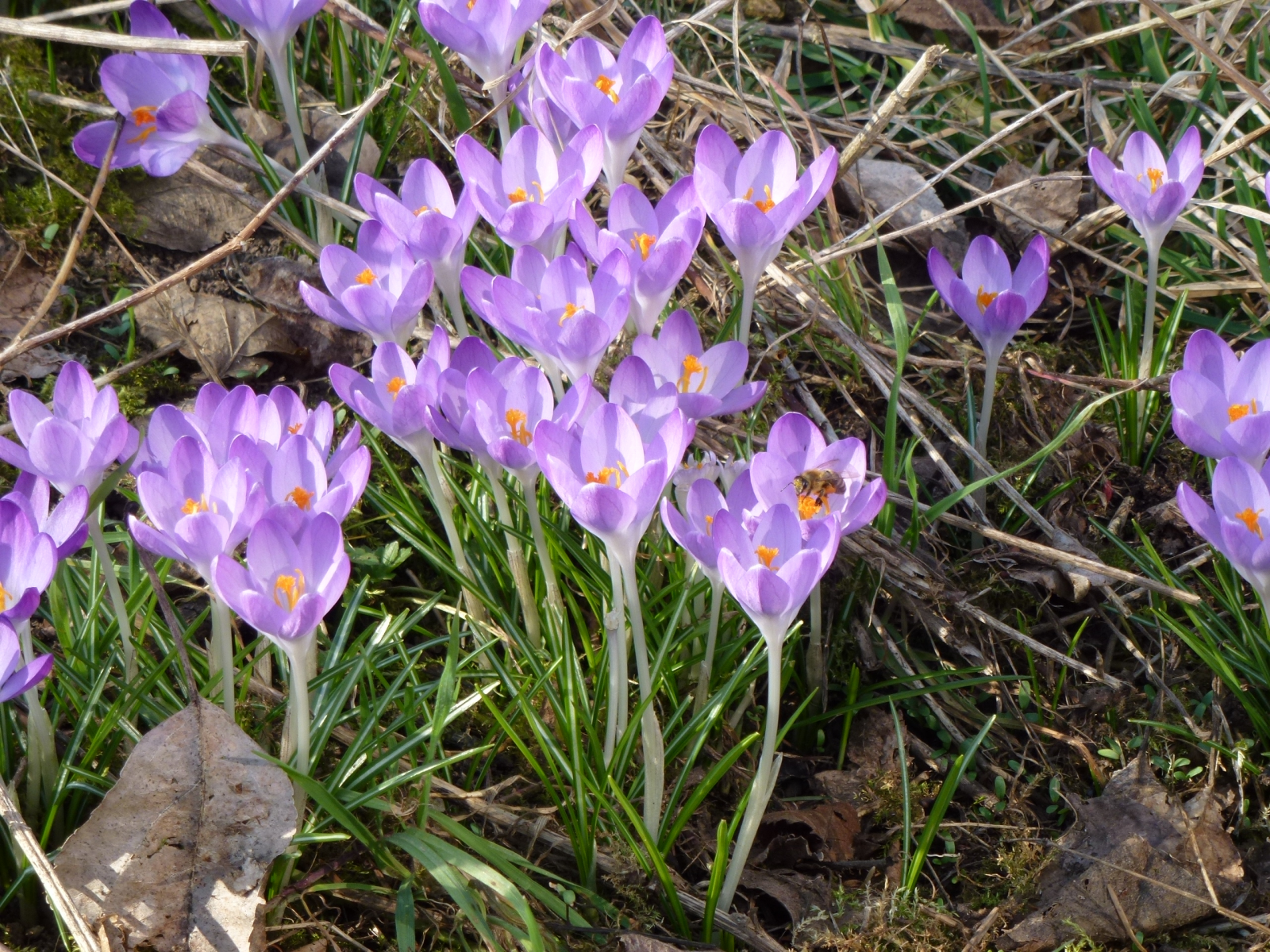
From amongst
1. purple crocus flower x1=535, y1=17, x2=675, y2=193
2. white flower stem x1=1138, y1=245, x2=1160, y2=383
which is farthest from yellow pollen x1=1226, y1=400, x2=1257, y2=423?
purple crocus flower x1=535, y1=17, x2=675, y2=193

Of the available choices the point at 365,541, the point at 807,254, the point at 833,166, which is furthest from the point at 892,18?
the point at 365,541

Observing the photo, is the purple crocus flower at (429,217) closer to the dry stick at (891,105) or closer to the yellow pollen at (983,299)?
the yellow pollen at (983,299)

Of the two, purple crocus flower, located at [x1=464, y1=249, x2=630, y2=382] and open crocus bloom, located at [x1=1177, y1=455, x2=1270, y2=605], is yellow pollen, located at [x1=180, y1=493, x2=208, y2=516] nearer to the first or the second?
purple crocus flower, located at [x1=464, y1=249, x2=630, y2=382]

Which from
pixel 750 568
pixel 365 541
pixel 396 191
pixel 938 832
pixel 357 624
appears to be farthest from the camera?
pixel 396 191

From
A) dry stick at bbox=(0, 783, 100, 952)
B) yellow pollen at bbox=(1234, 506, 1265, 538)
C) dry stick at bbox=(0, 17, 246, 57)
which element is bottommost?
dry stick at bbox=(0, 783, 100, 952)

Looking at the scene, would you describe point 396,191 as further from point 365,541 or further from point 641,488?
point 641,488

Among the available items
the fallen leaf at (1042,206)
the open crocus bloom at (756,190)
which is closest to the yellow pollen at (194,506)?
the open crocus bloom at (756,190)
